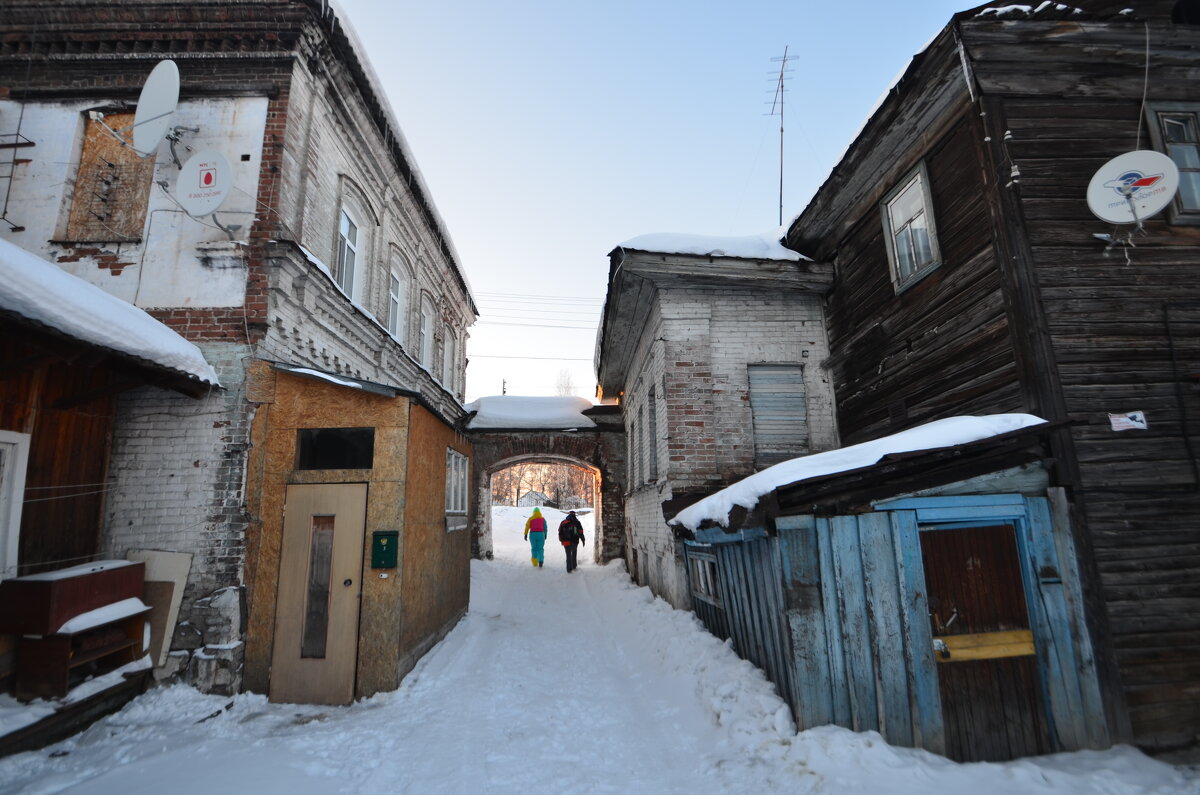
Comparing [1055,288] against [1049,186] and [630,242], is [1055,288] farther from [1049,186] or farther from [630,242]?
[630,242]

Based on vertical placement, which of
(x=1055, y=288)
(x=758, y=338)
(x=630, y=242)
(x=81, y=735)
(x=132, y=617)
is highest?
(x=630, y=242)

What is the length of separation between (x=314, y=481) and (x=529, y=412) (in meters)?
10.9

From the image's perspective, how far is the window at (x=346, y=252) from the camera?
8055mm

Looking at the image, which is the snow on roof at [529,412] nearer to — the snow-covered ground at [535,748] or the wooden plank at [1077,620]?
the snow-covered ground at [535,748]

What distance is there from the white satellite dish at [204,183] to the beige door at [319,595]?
3.03 metres

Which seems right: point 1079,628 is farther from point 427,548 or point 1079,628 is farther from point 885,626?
point 427,548

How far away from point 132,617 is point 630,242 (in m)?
7.19

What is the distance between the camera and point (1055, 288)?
17.2 ft

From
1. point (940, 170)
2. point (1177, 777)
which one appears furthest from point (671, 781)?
point (940, 170)

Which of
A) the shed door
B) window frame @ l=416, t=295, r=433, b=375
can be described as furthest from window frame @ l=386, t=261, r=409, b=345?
the shed door

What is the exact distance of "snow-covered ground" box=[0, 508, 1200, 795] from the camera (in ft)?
12.0

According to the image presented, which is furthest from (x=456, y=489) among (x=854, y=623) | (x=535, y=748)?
(x=854, y=623)

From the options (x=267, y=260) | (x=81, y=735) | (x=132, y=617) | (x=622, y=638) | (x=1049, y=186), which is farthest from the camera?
(x=622, y=638)

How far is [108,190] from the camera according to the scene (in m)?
6.49
